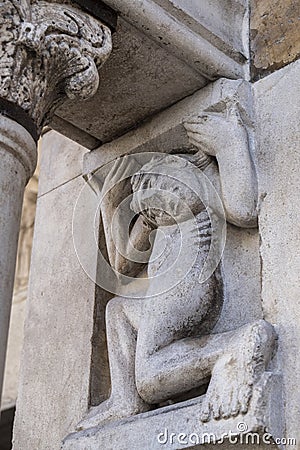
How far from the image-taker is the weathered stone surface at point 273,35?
2395 mm

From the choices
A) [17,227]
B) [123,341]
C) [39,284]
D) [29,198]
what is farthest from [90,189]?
[29,198]

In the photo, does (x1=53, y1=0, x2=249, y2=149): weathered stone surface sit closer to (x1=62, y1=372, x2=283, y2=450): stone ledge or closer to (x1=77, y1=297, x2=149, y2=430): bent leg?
(x1=77, y1=297, x2=149, y2=430): bent leg

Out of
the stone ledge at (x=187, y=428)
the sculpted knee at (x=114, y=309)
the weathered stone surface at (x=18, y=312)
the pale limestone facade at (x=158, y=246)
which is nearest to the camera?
the stone ledge at (x=187, y=428)

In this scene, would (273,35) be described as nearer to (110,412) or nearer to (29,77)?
(29,77)

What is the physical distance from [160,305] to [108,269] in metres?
0.41

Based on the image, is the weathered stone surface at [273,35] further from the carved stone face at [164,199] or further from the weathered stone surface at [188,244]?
the carved stone face at [164,199]

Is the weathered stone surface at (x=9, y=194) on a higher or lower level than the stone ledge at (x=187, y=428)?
higher

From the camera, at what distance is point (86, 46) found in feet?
7.07

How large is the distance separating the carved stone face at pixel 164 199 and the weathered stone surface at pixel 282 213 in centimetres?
21

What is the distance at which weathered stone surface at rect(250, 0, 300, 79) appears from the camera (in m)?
2.39

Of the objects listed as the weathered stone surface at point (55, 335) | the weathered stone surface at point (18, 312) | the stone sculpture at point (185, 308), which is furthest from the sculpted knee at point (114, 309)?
the weathered stone surface at point (18, 312)

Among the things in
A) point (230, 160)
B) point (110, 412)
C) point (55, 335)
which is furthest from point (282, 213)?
point (55, 335)

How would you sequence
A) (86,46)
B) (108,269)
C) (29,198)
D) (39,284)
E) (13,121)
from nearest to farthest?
1. (13,121)
2. (86,46)
3. (108,269)
4. (39,284)
5. (29,198)

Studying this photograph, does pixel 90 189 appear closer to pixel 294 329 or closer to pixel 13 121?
pixel 13 121
